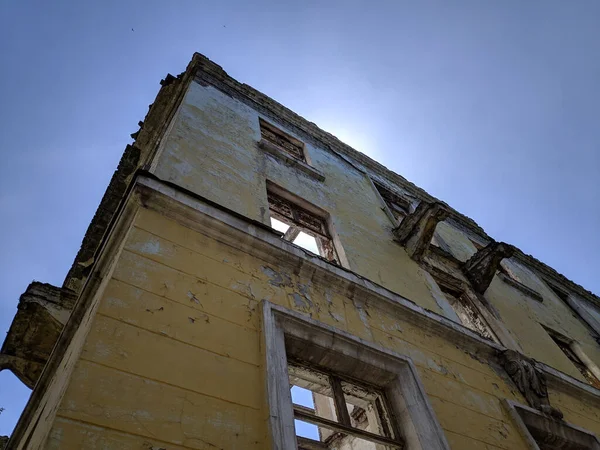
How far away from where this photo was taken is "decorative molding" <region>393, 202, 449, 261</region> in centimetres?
738

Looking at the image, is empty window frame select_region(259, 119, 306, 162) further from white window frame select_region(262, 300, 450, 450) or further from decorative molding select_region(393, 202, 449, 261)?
white window frame select_region(262, 300, 450, 450)

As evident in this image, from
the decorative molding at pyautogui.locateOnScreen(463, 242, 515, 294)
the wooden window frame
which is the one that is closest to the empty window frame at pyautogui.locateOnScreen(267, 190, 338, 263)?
the wooden window frame

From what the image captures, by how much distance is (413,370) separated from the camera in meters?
4.23

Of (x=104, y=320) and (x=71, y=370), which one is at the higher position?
(x=104, y=320)

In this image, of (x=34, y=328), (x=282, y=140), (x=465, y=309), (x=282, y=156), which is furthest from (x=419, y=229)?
(x=34, y=328)

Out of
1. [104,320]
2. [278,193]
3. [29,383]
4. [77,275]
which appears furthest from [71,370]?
[77,275]

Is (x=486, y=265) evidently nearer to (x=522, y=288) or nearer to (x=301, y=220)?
(x=522, y=288)

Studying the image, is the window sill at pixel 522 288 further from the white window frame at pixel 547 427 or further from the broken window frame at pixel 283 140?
the broken window frame at pixel 283 140

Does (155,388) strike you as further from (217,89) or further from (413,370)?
(217,89)

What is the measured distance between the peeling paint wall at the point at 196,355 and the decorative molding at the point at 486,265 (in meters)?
3.92

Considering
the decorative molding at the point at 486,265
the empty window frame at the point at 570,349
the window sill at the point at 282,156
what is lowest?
the empty window frame at the point at 570,349

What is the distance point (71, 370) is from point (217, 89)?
7181mm

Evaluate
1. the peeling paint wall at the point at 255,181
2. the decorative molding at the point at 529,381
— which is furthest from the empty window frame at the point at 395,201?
the decorative molding at the point at 529,381

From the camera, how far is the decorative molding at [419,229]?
738 cm
